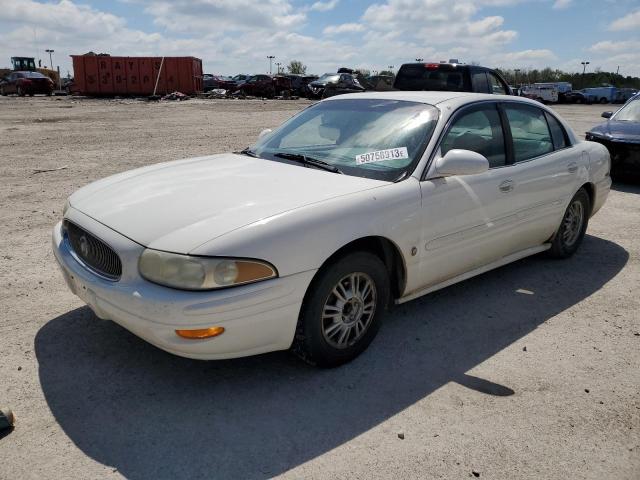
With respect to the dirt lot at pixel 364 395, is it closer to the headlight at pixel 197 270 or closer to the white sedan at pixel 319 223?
the white sedan at pixel 319 223

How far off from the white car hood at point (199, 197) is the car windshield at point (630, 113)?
26.7 ft

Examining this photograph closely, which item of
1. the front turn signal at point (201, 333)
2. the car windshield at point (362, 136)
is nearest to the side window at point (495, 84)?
the car windshield at point (362, 136)

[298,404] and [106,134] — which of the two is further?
[106,134]

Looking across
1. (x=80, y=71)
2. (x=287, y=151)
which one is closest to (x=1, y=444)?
(x=287, y=151)

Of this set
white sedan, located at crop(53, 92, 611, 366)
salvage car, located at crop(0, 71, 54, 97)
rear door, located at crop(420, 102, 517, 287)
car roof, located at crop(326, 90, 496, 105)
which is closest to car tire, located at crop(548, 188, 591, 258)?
white sedan, located at crop(53, 92, 611, 366)

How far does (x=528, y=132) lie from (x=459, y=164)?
56.8 inches

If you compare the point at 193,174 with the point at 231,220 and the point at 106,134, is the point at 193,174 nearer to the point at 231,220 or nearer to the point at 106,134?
the point at 231,220

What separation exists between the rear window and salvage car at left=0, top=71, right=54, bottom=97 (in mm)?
30039

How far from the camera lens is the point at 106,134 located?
13.5 meters

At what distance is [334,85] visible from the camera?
87.3 feet

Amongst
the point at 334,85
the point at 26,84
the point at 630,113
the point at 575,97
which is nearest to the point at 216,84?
the point at 26,84

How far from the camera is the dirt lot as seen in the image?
8.07 feet

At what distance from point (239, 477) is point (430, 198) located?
6.50ft

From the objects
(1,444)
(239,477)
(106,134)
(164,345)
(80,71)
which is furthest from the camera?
(80,71)
